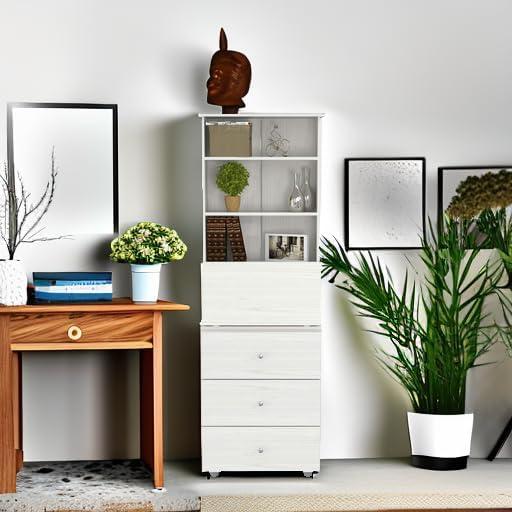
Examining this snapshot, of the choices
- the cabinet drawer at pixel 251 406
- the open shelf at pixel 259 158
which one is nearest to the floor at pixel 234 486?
the cabinet drawer at pixel 251 406

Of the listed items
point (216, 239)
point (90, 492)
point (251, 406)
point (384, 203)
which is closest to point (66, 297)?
point (216, 239)

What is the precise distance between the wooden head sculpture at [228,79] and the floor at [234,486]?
1.77 meters

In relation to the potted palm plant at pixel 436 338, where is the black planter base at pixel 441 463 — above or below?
below

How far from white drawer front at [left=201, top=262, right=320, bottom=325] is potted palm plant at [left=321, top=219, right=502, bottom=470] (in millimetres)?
333

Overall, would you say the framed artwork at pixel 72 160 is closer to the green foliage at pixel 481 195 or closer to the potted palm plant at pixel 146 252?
the potted palm plant at pixel 146 252

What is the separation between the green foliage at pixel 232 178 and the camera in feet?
14.2

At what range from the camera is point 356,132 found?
15.3 ft

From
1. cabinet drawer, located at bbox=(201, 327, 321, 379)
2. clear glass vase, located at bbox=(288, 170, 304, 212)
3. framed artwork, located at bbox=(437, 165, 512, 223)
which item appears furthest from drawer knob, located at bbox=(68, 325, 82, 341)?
framed artwork, located at bbox=(437, 165, 512, 223)

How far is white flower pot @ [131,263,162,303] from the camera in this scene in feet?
13.9

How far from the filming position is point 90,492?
4020 mm

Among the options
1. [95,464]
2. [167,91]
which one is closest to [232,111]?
[167,91]

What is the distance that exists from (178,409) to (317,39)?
2021 mm

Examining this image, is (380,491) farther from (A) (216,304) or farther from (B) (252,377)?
(A) (216,304)

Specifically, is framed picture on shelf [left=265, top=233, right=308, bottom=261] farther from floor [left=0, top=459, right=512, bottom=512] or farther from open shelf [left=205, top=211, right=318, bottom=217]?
floor [left=0, top=459, right=512, bottom=512]
